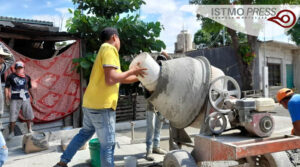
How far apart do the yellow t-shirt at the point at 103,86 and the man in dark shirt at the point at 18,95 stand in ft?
9.79

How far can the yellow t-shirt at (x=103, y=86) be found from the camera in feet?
9.00

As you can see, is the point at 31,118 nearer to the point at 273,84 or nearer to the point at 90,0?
the point at 90,0

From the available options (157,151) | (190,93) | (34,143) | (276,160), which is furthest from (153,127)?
(34,143)

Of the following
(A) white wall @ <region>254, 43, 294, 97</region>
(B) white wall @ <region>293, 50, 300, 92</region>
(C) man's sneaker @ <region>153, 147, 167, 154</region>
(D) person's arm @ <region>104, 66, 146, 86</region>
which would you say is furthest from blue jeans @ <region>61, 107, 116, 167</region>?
(B) white wall @ <region>293, 50, 300, 92</region>

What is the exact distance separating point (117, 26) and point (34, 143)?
3345 mm

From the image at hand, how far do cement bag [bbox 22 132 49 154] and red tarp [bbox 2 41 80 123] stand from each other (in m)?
1.11

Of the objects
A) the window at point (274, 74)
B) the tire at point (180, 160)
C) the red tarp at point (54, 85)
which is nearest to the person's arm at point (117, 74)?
the tire at point (180, 160)

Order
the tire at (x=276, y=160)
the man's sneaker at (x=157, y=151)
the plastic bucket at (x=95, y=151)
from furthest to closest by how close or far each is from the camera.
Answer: the man's sneaker at (x=157, y=151) → the plastic bucket at (x=95, y=151) → the tire at (x=276, y=160)

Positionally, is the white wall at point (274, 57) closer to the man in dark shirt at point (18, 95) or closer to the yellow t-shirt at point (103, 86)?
the man in dark shirt at point (18, 95)

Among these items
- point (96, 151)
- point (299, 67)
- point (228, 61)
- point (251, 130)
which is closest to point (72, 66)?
point (96, 151)

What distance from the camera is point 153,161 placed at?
12.6 feet

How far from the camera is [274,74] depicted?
588 inches

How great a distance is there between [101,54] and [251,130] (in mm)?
1788

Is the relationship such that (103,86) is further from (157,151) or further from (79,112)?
(79,112)
